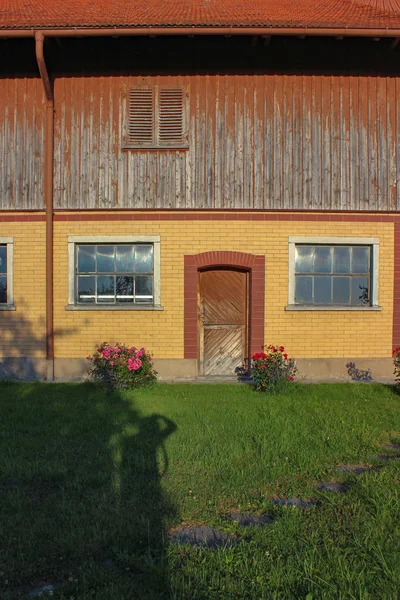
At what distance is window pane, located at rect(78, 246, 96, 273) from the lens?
9.95 metres

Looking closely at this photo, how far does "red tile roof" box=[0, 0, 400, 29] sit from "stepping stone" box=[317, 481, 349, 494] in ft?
26.5

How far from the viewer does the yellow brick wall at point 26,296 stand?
32.2 ft

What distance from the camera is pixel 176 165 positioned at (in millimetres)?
9766

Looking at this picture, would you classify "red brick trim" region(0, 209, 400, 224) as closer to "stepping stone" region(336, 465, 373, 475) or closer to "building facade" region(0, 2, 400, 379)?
"building facade" region(0, 2, 400, 379)

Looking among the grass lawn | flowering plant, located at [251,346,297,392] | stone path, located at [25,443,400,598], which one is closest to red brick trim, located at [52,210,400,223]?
flowering plant, located at [251,346,297,392]

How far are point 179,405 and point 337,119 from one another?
6675mm

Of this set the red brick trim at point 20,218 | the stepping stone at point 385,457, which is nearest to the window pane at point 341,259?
the stepping stone at point 385,457

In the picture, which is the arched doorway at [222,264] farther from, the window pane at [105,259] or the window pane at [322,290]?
the window pane at [105,259]

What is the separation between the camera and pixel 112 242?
9.87 m

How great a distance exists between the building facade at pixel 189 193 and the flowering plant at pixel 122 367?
32.8 inches

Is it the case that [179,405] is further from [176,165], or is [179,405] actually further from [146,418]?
[176,165]

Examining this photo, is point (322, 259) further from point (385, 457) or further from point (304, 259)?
point (385, 457)

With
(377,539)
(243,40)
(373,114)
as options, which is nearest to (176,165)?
(243,40)

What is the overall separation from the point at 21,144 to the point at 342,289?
287 inches
